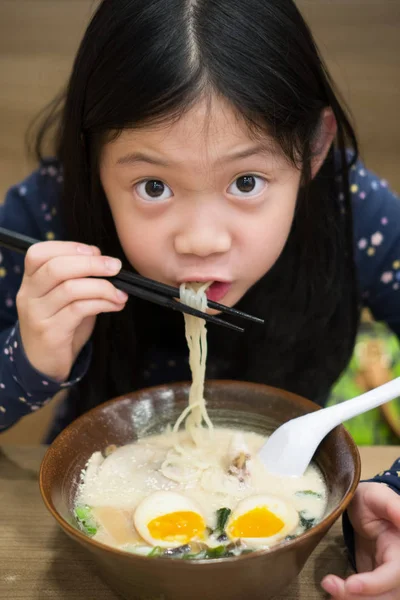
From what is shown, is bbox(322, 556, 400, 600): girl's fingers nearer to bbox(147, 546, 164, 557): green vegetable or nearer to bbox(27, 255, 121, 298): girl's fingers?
bbox(147, 546, 164, 557): green vegetable

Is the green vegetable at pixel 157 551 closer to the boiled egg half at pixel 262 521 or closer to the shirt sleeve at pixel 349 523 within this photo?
the boiled egg half at pixel 262 521

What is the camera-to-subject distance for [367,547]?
1132 mm

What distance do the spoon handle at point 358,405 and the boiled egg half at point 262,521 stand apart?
178 mm

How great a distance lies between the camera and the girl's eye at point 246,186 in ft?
4.07

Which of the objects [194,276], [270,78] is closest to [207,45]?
[270,78]

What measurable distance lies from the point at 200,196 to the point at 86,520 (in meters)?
0.61

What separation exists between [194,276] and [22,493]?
0.59 meters

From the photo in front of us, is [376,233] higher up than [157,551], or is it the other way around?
[376,233]

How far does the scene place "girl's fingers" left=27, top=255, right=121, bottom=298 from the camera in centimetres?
127

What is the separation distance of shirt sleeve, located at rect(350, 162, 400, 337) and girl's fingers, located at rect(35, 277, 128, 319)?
2.93 ft

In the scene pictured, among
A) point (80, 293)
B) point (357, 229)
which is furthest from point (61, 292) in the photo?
point (357, 229)

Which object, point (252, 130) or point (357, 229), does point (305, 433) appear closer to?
point (252, 130)

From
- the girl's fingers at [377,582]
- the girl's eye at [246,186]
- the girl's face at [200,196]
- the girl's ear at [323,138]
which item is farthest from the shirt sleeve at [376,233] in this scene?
the girl's fingers at [377,582]

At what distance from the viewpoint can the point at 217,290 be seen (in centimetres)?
138
